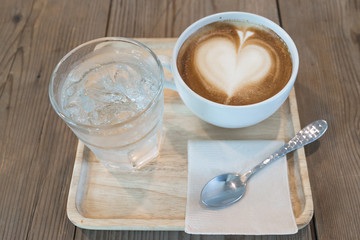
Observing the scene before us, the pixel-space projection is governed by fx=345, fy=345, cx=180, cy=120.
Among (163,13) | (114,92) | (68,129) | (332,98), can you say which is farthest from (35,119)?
(332,98)

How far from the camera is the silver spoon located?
2.19 feet

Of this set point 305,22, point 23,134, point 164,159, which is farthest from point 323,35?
point 23,134

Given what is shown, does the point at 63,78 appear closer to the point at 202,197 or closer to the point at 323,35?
the point at 202,197

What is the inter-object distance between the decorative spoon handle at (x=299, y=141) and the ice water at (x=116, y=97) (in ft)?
0.71

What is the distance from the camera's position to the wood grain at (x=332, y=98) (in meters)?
0.70

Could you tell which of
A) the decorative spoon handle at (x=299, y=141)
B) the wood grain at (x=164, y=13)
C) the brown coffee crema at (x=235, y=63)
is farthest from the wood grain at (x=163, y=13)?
the decorative spoon handle at (x=299, y=141)

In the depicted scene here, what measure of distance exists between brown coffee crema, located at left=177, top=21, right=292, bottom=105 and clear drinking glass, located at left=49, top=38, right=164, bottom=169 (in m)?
0.09

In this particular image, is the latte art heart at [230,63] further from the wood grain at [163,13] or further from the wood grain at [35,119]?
the wood grain at [35,119]

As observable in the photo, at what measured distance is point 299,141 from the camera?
2.40 feet

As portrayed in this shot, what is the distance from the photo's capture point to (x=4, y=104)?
896 mm

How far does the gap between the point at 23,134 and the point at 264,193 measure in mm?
586

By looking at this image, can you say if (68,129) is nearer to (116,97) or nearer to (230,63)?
(116,97)

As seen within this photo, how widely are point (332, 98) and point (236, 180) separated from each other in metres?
0.35

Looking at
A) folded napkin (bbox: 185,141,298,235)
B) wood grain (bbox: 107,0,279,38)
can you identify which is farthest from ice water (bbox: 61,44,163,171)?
wood grain (bbox: 107,0,279,38)
